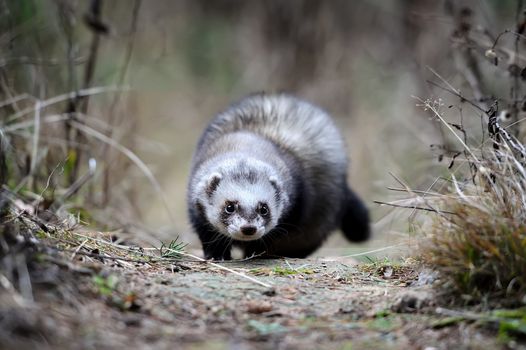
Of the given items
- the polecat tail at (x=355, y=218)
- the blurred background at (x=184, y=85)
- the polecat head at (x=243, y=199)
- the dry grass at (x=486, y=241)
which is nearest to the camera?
the dry grass at (x=486, y=241)

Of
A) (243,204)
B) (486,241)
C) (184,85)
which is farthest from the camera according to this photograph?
(184,85)

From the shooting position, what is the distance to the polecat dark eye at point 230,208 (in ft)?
20.6

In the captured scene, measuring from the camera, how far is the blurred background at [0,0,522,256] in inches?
303

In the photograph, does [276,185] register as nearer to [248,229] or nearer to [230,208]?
[230,208]

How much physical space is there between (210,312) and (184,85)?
13.7m

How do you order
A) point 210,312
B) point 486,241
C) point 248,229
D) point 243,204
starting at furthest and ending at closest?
point 243,204 < point 248,229 < point 210,312 < point 486,241

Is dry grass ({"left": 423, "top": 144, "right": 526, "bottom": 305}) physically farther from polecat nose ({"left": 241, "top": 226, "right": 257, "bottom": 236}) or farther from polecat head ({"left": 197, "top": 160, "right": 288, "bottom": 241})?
polecat head ({"left": 197, "top": 160, "right": 288, "bottom": 241})

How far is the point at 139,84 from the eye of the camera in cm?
1617

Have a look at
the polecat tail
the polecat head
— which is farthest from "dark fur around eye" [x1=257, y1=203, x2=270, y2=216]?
the polecat tail

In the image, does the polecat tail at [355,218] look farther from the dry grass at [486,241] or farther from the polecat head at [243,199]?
the dry grass at [486,241]

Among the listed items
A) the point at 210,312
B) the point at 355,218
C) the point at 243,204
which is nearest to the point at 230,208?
the point at 243,204

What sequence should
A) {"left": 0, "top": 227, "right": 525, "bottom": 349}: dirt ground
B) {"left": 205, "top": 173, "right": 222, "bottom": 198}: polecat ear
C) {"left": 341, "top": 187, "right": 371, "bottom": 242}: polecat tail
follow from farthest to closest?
{"left": 341, "top": 187, "right": 371, "bottom": 242}: polecat tail
{"left": 205, "top": 173, "right": 222, "bottom": 198}: polecat ear
{"left": 0, "top": 227, "right": 525, "bottom": 349}: dirt ground

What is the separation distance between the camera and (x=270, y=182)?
21.0 ft

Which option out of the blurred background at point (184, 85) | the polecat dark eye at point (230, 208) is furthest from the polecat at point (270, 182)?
the blurred background at point (184, 85)
